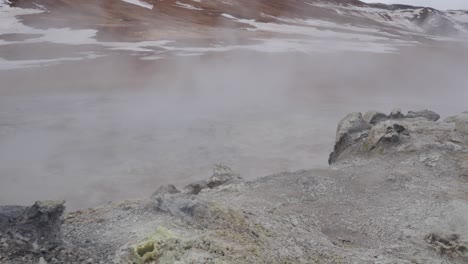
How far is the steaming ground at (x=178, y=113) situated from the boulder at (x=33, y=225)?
5114mm

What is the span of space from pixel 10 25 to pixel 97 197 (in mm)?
26703

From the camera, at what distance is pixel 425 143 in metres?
8.22

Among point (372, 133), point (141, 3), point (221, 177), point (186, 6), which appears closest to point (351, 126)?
point (372, 133)

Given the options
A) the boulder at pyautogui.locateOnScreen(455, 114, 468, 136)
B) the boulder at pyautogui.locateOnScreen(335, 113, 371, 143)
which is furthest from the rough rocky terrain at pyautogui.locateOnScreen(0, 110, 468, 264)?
the boulder at pyautogui.locateOnScreen(335, 113, 371, 143)

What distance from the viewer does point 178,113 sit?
654 inches

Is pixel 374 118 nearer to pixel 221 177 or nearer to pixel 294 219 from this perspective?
pixel 221 177

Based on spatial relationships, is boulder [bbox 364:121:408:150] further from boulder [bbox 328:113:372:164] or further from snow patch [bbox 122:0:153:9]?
snow patch [bbox 122:0:153:9]

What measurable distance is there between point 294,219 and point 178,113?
38.0 ft

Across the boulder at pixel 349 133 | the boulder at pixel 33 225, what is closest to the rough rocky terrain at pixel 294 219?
the boulder at pixel 33 225

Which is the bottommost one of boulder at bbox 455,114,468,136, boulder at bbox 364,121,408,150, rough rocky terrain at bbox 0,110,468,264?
rough rocky terrain at bbox 0,110,468,264

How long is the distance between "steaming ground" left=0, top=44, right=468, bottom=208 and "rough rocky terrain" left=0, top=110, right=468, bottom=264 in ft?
12.8

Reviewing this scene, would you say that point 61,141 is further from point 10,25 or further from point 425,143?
point 10,25

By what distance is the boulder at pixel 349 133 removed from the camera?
31.1 ft

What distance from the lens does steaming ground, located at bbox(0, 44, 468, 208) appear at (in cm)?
1089
